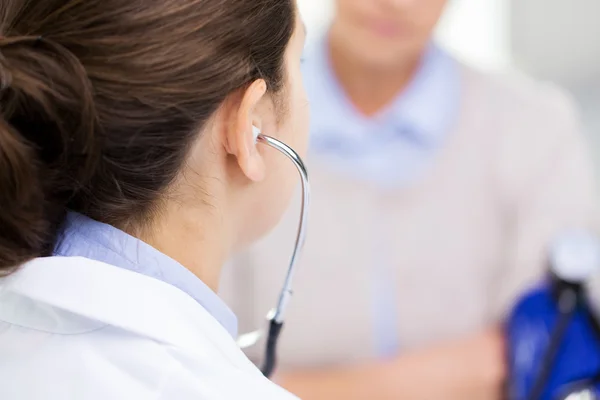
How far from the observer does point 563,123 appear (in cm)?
111

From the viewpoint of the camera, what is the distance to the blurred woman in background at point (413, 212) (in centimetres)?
109

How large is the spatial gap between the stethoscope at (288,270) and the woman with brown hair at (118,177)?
24 mm

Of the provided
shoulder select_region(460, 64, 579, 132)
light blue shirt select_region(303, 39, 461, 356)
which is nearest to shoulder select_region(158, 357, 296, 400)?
light blue shirt select_region(303, 39, 461, 356)

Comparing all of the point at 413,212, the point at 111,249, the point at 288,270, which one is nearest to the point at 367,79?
the point at 413,212

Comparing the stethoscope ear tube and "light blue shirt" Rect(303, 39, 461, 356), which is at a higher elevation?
the stethoscope ear tube

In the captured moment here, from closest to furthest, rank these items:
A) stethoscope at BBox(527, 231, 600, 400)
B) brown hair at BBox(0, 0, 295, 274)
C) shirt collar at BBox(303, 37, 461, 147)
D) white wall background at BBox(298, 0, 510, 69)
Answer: brown hair at BBox(0, 0, 295, 274), stethoscope at BBox(527, 231, 600, 400), shirt collar at BBox(303, 37, 461, 147), white wall background at BBox(298, 0, 510, 69)

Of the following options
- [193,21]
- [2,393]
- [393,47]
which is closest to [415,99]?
[393,47]

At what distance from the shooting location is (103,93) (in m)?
0.50

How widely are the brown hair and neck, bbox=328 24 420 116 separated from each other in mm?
588

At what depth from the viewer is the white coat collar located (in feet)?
1.68

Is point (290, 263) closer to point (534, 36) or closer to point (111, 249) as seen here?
point (111, 249)

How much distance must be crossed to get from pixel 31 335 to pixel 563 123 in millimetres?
836

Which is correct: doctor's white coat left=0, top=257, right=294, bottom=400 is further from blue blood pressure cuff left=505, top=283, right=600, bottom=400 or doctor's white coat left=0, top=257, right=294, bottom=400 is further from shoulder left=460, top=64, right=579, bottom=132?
shoulder left=460, top=64, right=579, bottom=132

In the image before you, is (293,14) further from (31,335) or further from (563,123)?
(563,123)
